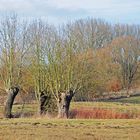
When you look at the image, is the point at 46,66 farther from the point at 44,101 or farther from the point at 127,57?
the point at 127,57

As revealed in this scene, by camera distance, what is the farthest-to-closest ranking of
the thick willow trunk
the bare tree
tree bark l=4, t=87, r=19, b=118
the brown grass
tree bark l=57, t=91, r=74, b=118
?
the bare tree, the thick willow trunk, tree bark l=4, t=87, r=19, b=118, tree bark l=57, t=91, r=74, b=118, the brown grass

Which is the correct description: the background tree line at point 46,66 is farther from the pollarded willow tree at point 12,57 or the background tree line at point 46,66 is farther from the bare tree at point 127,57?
the bare tree at point 127,57

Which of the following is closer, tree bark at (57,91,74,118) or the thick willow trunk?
tree bark at (57,91,74,118)

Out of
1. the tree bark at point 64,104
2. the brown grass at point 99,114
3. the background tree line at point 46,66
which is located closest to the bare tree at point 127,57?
the background tree line at point 46,66

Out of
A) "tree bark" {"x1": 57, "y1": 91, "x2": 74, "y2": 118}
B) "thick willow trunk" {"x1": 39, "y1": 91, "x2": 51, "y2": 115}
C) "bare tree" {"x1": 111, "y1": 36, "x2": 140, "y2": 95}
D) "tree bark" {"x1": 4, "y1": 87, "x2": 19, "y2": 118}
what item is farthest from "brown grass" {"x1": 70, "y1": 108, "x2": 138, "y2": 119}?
"bare tree" {"x1": 111, "y1": 36, "x2": 140, "y2": 95}

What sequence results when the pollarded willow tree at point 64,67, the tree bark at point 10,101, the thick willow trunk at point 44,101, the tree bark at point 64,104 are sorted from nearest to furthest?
1. the tree bark at point 64,104
2. the tree bark at point 10,101
3. the pollarded willow tree at point 64,67
4. the thick willow trunk at point 44,101

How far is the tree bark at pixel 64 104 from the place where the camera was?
3148 centimetres

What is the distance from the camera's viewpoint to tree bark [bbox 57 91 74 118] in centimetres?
3148

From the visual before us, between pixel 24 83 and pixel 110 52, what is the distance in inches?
1411

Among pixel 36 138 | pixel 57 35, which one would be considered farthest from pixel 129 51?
pixel 36 138

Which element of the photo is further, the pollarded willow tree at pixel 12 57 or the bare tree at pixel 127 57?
the bare tree at pixel 127 57

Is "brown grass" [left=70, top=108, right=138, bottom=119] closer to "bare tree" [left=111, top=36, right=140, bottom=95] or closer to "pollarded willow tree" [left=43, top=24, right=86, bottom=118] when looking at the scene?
"pollarded willow tree" [left=43, top=24, right=86, bottom=118]

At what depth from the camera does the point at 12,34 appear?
121 ft

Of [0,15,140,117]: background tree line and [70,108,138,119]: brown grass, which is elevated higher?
[0,15,140,117]: background tree line
